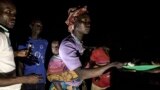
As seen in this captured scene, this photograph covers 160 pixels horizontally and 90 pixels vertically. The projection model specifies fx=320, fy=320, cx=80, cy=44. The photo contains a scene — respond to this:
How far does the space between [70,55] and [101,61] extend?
882 millimetres

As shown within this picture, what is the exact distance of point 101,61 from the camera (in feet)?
15.2

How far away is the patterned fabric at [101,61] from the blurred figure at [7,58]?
56.8 inches

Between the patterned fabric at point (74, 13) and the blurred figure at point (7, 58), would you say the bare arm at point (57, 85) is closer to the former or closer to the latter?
the patterned fabric at point (74, 13)

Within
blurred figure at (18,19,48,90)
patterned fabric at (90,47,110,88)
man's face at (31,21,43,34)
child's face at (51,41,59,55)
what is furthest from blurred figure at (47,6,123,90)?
man's face at (31,21,43,34)

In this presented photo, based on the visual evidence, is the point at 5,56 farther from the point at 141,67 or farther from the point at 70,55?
the point at 141,67

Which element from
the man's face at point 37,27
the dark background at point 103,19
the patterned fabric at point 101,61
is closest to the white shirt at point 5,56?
the patterned fabric at point 101,61

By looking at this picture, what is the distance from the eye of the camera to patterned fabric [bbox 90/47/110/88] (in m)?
4.58

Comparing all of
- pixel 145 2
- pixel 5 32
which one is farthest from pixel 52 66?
pixel 145 2

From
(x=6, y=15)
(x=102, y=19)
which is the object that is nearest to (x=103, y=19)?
(x=102, y=19)

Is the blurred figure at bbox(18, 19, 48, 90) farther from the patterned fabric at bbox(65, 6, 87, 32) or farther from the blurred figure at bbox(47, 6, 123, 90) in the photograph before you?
the patterned fabric at bbox(65, 6, 87, 32)

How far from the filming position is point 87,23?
4199 mm

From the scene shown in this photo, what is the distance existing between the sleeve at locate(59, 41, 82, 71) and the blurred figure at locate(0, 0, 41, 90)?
708mm

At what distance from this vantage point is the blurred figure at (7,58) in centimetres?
317

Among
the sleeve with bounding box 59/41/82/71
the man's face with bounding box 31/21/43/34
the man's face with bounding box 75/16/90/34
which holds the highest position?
the man's face with bounding box 75/16/90/34
